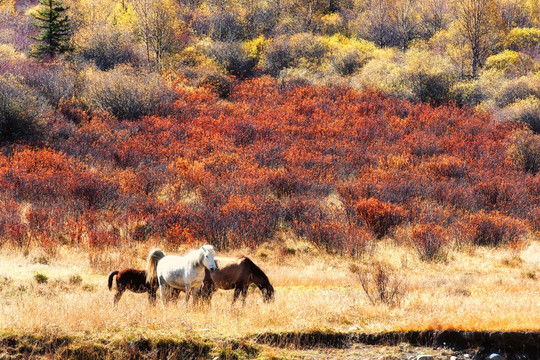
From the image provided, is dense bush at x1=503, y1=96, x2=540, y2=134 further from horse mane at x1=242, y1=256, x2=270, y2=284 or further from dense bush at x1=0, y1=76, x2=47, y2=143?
dense bush at x1=0, y1=76, x2=47, y2=143

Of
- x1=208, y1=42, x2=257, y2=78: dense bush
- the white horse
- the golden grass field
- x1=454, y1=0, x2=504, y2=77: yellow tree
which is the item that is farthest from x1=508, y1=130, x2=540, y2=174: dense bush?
the white horse

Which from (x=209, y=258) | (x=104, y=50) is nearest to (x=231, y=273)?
(x=209, y=258)

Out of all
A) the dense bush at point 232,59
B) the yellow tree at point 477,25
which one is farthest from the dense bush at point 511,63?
the dense bush at point 232,59

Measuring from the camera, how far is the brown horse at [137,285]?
8.04 meters

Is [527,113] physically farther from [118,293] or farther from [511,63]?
[118,293]

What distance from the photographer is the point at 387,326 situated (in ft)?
25.7

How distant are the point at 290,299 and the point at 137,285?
8.70 feet

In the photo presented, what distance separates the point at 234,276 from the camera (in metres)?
7.96

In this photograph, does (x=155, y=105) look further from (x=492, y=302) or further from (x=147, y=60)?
(x=492, y=302)

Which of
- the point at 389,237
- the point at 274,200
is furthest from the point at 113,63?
the point at 389,237

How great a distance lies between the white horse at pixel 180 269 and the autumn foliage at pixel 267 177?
4.88 m

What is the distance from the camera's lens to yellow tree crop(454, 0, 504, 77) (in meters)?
31.4

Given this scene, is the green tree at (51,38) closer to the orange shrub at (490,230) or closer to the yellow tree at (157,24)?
the yellow tree at (157,24)

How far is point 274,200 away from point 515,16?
3718 centimetres
